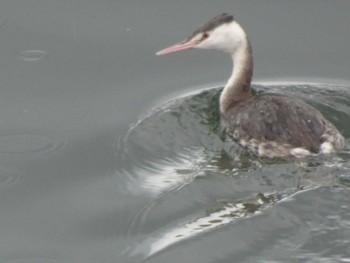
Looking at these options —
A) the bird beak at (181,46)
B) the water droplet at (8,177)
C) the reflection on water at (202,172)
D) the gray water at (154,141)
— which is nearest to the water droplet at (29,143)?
the gray water at (154,141)

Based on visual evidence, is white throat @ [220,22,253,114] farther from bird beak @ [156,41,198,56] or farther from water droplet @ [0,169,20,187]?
water droplet @ [0,169,20,187]

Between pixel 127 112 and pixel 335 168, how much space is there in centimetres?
189

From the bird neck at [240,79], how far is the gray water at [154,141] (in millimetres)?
167

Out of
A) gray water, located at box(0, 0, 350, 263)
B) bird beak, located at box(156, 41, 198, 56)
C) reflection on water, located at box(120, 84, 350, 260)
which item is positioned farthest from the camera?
bird beak, located at box(156, 41, 198, 56)

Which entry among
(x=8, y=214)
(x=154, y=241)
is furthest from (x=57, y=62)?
(x=154, y=241)

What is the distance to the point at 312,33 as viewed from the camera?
9805mm

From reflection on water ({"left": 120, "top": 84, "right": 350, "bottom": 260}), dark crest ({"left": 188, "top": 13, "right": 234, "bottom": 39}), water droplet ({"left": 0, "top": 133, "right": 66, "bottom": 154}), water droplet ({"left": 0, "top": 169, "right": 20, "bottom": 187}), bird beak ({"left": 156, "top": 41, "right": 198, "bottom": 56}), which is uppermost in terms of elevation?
dark crest ({"left": 188, "top": 13, "right": 234, "bottom": 39})

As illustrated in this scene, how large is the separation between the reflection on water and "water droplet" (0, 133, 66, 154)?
1.75 ft

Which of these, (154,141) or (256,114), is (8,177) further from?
(256,114)

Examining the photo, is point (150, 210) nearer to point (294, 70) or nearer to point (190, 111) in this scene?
point (190, 111)

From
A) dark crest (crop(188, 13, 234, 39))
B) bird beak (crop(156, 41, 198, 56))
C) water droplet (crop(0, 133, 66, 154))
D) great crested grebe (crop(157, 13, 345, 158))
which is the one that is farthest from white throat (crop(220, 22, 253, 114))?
water droplet (crop(0, 133, 66, 154))

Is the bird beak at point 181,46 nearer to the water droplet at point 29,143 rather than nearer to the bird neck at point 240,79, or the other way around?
the bird neck at point 240,79

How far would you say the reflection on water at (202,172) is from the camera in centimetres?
729

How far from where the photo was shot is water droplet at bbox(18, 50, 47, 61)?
950 centimetres
